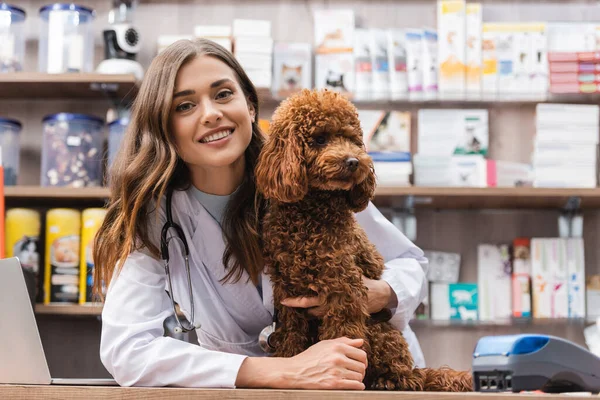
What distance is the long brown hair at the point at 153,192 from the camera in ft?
4.49

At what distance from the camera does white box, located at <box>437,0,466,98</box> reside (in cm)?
287

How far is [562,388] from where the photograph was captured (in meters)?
0.88

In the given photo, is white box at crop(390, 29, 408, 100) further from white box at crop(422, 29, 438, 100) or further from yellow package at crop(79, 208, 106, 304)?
yellow package at crop(79, 208, 106, 304)

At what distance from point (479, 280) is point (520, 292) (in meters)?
0.18

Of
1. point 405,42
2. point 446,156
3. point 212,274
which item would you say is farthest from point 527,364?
point 405,42

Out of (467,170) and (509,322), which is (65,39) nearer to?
(467,170)

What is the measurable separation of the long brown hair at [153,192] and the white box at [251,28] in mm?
1485

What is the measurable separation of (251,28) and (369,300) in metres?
1.89

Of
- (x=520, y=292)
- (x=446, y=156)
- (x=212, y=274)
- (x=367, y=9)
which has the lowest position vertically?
(x=520, y=292)

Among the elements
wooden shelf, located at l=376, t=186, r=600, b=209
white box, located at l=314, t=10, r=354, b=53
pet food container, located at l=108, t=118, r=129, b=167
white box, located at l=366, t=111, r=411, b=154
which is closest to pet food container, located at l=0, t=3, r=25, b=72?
pet food container, located at l=108, t=118, r=129, b=167

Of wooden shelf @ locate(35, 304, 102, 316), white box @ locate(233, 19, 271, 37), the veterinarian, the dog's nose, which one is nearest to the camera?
the dog's nose

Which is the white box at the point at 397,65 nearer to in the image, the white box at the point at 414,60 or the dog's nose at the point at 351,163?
the white box at the point at 414,60

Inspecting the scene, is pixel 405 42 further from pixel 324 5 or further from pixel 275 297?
pixel 275 297

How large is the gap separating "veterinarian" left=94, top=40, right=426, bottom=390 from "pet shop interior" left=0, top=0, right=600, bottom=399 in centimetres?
131
